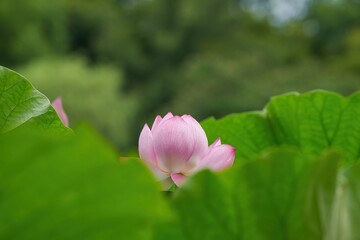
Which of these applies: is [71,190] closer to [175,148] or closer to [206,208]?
[206,208]

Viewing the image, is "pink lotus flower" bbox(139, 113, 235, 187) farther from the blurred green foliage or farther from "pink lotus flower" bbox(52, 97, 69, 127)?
the blurred green foliage

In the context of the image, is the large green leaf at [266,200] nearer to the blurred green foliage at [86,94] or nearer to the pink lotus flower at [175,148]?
the pink lotus flower at [175,148]

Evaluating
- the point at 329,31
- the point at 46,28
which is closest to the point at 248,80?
the point at 46,28

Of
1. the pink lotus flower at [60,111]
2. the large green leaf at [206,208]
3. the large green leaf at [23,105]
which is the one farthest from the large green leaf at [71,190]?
the pink lotus flower at [60,111]

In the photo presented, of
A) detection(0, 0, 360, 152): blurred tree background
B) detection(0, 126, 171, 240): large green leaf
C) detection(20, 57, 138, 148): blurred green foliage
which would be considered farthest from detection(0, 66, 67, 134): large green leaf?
detection(0, 0, 360, 152): blurred tree background

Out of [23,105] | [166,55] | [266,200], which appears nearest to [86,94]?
[166,55]

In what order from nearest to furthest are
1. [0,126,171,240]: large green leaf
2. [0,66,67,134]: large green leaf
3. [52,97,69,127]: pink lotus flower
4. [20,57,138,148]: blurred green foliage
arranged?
[0,126,171,240]: large green leaf → [0,66,67,134]: large green leaf → [52,97,69,127]: pink lotus flower → [20,57,138,148]: blurred green foliage
